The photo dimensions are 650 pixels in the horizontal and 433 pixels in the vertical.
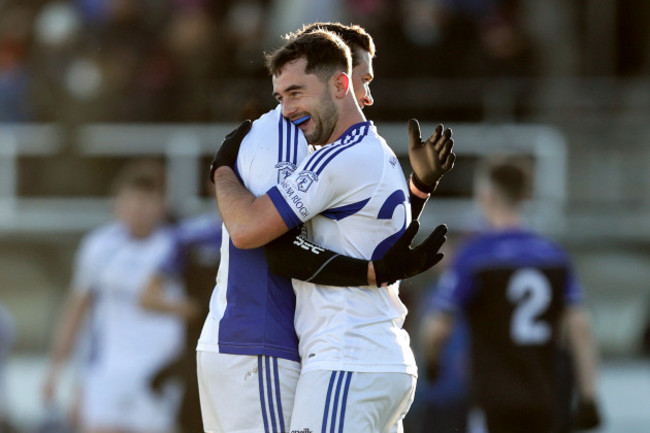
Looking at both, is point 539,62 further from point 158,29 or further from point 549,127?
point 158,29

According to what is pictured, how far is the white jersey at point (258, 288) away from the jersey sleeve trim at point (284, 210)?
11 cm

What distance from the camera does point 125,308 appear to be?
973 cm

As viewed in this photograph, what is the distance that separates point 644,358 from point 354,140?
28.7 ft

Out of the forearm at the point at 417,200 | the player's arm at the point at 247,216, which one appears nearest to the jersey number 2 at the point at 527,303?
the forearm at the point at 417,200

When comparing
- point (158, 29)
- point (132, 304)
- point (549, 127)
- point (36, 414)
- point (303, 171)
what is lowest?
point (36, 414)

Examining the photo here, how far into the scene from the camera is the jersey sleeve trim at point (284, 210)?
14.0ft

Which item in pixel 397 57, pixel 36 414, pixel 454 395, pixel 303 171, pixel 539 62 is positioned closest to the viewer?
pixel 303 171

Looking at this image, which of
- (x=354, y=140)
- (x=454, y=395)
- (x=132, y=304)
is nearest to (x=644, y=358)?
(x=454, y=395)

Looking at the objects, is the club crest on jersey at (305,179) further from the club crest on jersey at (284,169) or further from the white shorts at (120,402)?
the white shorts at (120,402)

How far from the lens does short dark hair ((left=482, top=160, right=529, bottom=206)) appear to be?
26.3ft

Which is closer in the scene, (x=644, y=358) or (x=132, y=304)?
(x=132, y=304)

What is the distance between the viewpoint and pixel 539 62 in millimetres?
14141

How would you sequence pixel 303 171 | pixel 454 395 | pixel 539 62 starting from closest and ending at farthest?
pixel 303 171
pixel 454 395
pixel 539 62

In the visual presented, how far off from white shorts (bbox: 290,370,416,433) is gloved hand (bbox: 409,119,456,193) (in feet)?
2.56
